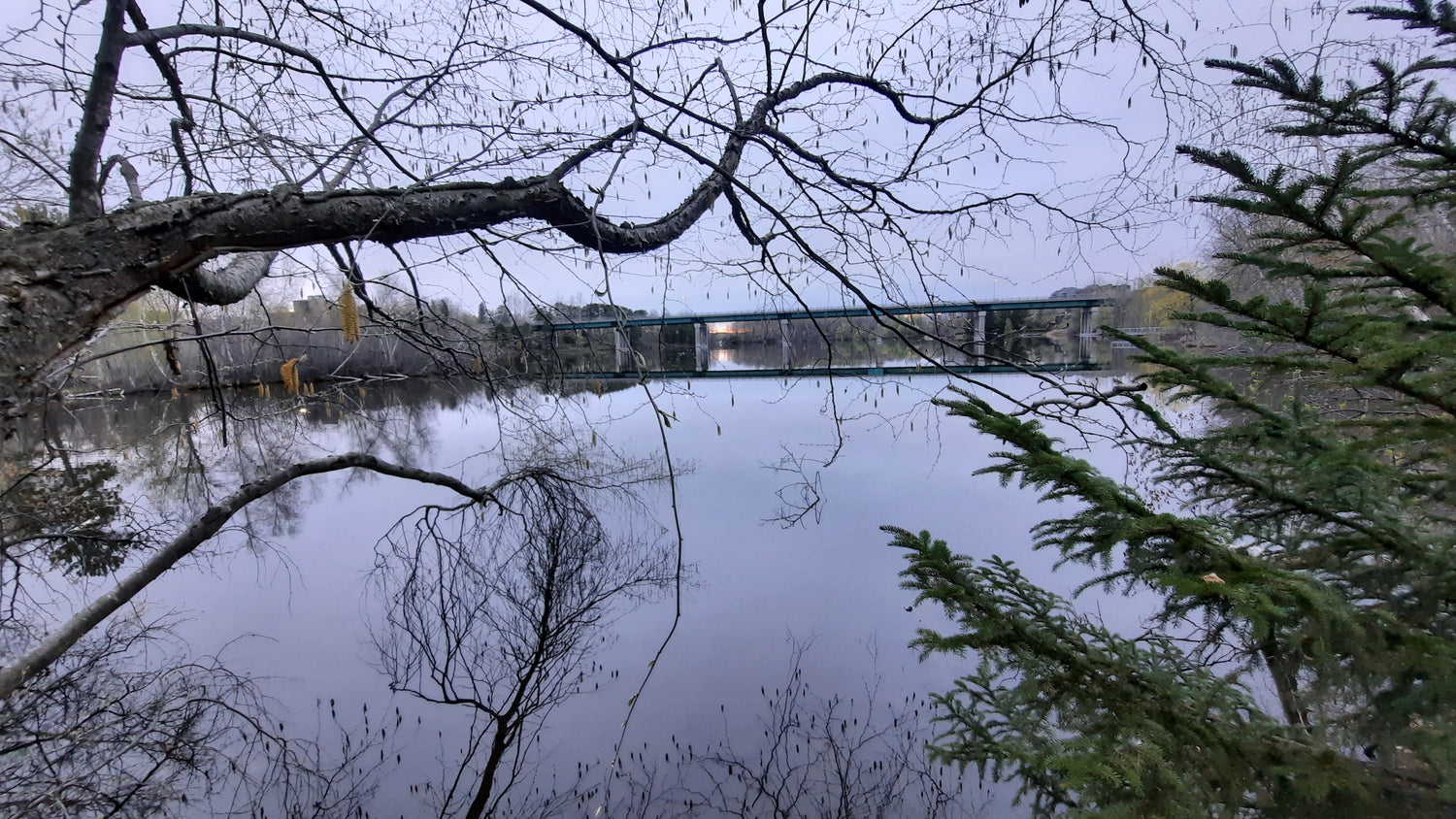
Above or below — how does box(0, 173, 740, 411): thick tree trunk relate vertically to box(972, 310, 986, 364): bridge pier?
above

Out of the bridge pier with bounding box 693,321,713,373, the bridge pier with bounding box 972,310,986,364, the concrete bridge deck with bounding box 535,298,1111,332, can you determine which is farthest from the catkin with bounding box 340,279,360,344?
the bridge pier with bounding box 693,321,713,373

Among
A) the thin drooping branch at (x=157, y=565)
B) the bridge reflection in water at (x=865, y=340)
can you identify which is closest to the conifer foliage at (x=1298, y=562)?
the bridge reflection in water at (x=865, y=340)

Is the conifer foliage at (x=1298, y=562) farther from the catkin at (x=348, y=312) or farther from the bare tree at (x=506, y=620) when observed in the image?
the bare tree at (x=506, y=620)

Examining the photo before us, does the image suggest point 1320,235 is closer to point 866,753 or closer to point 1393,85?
point 1393,85

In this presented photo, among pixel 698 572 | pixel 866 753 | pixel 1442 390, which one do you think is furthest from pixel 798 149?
pixel 698 572

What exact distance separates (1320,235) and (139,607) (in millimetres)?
4804

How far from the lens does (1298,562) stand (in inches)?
43.4

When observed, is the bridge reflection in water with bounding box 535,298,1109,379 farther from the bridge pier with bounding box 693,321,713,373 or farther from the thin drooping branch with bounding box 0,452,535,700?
the thin drooping branch with bounding box 0,452,535,700

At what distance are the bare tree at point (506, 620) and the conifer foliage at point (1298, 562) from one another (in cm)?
208

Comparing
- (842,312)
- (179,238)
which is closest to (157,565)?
(179,238)

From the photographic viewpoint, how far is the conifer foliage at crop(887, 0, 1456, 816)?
2.96ft

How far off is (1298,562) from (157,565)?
2719 mm

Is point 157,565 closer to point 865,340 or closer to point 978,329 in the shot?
point 865,340

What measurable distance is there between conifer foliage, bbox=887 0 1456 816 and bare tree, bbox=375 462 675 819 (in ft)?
6.84
